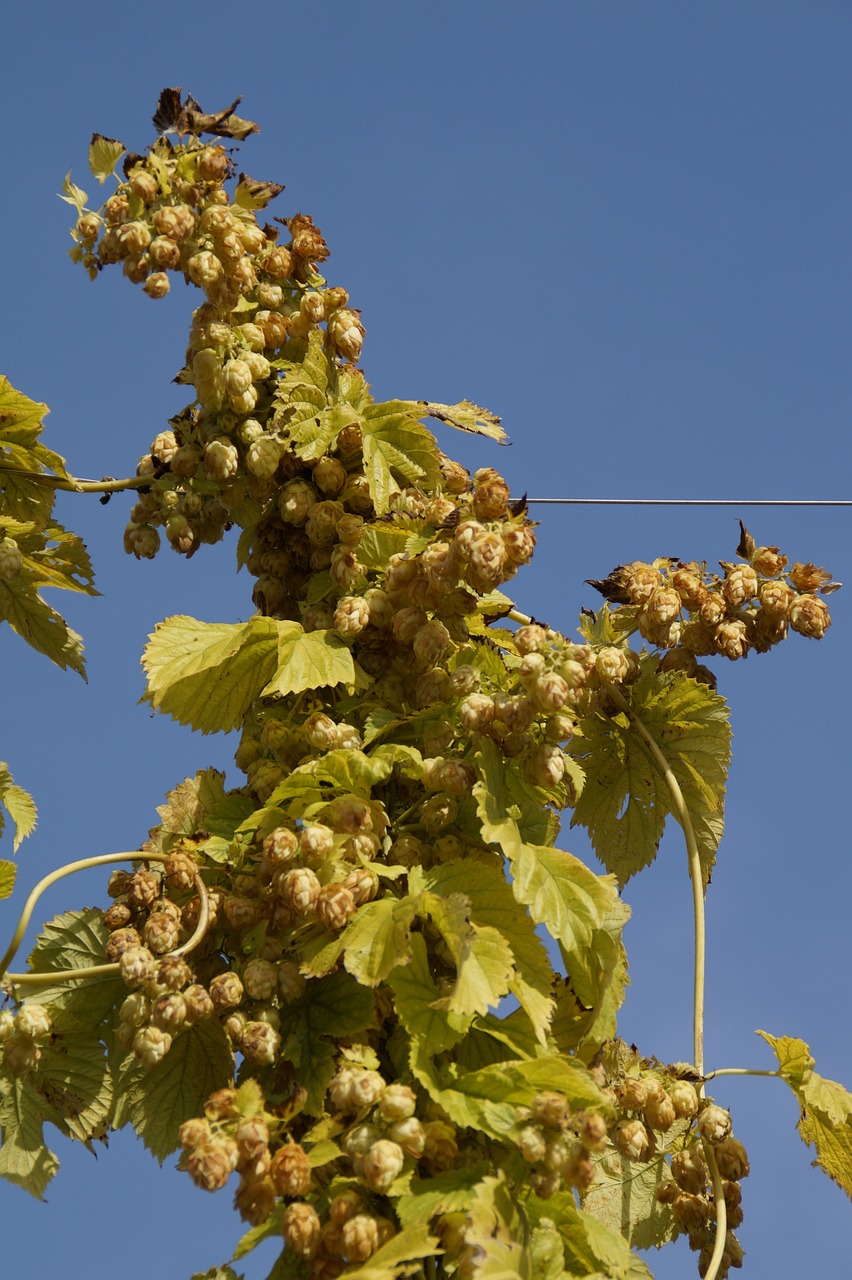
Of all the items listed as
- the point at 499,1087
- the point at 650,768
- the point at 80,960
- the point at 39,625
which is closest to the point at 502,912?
the point at 499,1087

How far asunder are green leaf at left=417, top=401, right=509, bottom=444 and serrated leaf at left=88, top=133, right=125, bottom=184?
2.92 ft

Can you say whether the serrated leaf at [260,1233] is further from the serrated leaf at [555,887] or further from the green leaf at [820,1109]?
the green leaf at [820,1109]

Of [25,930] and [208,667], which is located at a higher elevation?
[208,667]

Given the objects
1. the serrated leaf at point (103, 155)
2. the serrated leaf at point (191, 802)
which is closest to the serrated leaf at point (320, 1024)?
the serrated leaf at point (191, 802)

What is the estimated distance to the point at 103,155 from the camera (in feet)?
10.3

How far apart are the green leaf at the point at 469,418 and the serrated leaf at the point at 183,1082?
157cm

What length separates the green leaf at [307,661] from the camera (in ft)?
9.59

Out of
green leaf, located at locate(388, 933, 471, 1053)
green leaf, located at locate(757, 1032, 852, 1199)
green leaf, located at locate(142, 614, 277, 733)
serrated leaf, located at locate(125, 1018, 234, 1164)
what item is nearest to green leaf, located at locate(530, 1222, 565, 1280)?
green leaf, located at locate(388, 933, 471, 1053)

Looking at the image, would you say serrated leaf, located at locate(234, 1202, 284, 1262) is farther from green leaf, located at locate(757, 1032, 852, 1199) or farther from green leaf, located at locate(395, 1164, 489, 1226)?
green leaf, located at locate(757, 1032, 852, 1199)

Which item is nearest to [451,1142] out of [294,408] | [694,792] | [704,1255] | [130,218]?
[704,1255]

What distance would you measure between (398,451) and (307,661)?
622 millimetres

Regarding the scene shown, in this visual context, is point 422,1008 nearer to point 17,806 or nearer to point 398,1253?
point 398,1253

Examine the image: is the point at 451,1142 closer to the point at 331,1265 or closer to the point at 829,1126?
the point at 331,1265

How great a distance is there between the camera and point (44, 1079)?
9.40 ft
